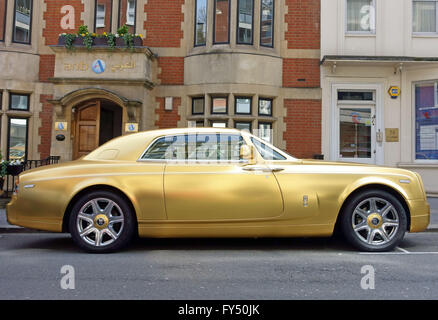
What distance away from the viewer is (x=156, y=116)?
1245 centimetres

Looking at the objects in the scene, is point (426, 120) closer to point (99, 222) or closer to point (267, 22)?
point (267, 22)

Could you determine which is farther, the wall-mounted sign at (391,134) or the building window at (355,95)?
the building window at (355,95)

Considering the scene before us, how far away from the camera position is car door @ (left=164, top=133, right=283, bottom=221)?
4914 mm

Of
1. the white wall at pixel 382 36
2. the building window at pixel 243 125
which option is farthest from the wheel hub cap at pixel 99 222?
the white wall at pixel 382 36

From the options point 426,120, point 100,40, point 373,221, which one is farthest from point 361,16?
point 373,221

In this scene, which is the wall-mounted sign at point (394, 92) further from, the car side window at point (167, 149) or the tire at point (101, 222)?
the tire at point (101, 222)

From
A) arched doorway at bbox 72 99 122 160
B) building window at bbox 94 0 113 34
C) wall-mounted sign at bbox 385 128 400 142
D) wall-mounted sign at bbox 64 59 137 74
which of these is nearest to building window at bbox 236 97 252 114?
wall-mounted sign at bbox 64 59 137 74

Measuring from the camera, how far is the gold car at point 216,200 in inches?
194

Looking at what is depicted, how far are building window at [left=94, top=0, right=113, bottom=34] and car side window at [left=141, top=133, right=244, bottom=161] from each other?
8.80 metres

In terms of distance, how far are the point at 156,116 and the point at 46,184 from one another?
7621mm

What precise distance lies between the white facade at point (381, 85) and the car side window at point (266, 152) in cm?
735

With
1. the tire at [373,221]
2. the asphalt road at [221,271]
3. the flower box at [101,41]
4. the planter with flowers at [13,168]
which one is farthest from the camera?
the flower box at [101,41]

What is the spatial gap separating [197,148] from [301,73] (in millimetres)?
8076
